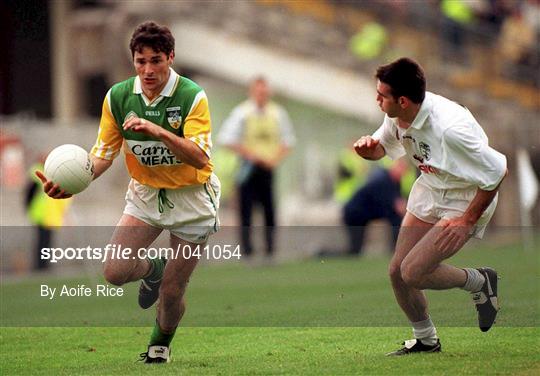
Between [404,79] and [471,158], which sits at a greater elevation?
[404,79]

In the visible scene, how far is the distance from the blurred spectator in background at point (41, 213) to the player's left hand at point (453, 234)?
33.0 feet

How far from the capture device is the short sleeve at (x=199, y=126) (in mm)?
8453

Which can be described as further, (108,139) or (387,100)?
(108,139)

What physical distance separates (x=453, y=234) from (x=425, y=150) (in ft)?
1.81

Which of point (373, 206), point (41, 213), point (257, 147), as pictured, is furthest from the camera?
point (373, 206)

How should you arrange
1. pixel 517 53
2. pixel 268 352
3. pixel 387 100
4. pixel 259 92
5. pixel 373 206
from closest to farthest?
pixel 387 100, pixel 268 352, pixel 259 92, pixel 373 206, pixel 517 53

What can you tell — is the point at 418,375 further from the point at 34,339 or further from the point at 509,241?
the point at 509,241

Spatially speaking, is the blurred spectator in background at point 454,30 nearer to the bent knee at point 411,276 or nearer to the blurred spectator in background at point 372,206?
the blurred spectator in background at point 372,206

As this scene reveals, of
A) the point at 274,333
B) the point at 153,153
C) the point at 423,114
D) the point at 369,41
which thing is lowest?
the point at 369,41

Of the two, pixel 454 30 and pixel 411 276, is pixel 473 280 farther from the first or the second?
pixel 454 30

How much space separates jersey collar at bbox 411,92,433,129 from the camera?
333 inches

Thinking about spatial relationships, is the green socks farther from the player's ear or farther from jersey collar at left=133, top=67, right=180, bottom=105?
the player's ear

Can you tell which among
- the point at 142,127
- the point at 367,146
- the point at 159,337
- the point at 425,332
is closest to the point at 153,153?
the point at 142,127

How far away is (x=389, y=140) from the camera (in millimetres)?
8930
